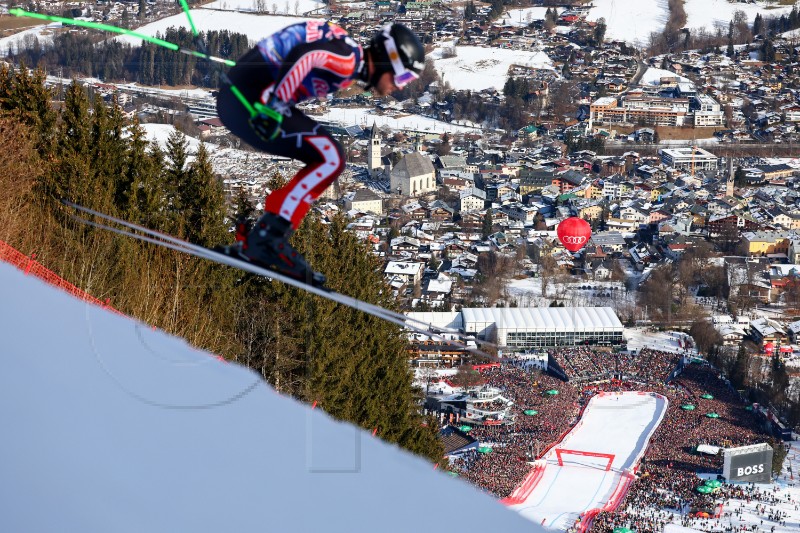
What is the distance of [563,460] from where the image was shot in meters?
10.1

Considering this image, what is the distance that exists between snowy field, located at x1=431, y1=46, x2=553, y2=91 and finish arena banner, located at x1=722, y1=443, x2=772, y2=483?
25.0 m

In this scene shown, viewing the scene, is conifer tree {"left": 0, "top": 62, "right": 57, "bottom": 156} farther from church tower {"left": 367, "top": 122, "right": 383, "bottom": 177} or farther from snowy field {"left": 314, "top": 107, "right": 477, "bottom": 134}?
snowy field {"left": 314, "top": 107, "right": 477, "bottom": 134}

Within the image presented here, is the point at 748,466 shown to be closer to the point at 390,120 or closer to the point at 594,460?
the point at 594,460

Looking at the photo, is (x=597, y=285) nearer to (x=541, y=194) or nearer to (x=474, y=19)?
(x=541, y=194)

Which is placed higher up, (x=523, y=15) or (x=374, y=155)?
(x=523, y=15)

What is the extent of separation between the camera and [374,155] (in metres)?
25.3

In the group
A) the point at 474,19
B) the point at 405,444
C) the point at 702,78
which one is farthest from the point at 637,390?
the point at 474,19

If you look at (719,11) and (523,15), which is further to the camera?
(523,15)

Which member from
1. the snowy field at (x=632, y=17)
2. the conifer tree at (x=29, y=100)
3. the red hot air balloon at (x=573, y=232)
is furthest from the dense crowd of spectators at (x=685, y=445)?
the snowy field at (x=632, y=17)

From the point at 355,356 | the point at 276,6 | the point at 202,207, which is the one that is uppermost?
the point at 276,6

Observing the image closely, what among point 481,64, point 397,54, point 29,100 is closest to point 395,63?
point 397,54

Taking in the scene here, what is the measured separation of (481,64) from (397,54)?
1368 inches

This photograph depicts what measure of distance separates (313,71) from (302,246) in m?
3.91

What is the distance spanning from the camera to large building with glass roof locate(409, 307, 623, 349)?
1439 cm
